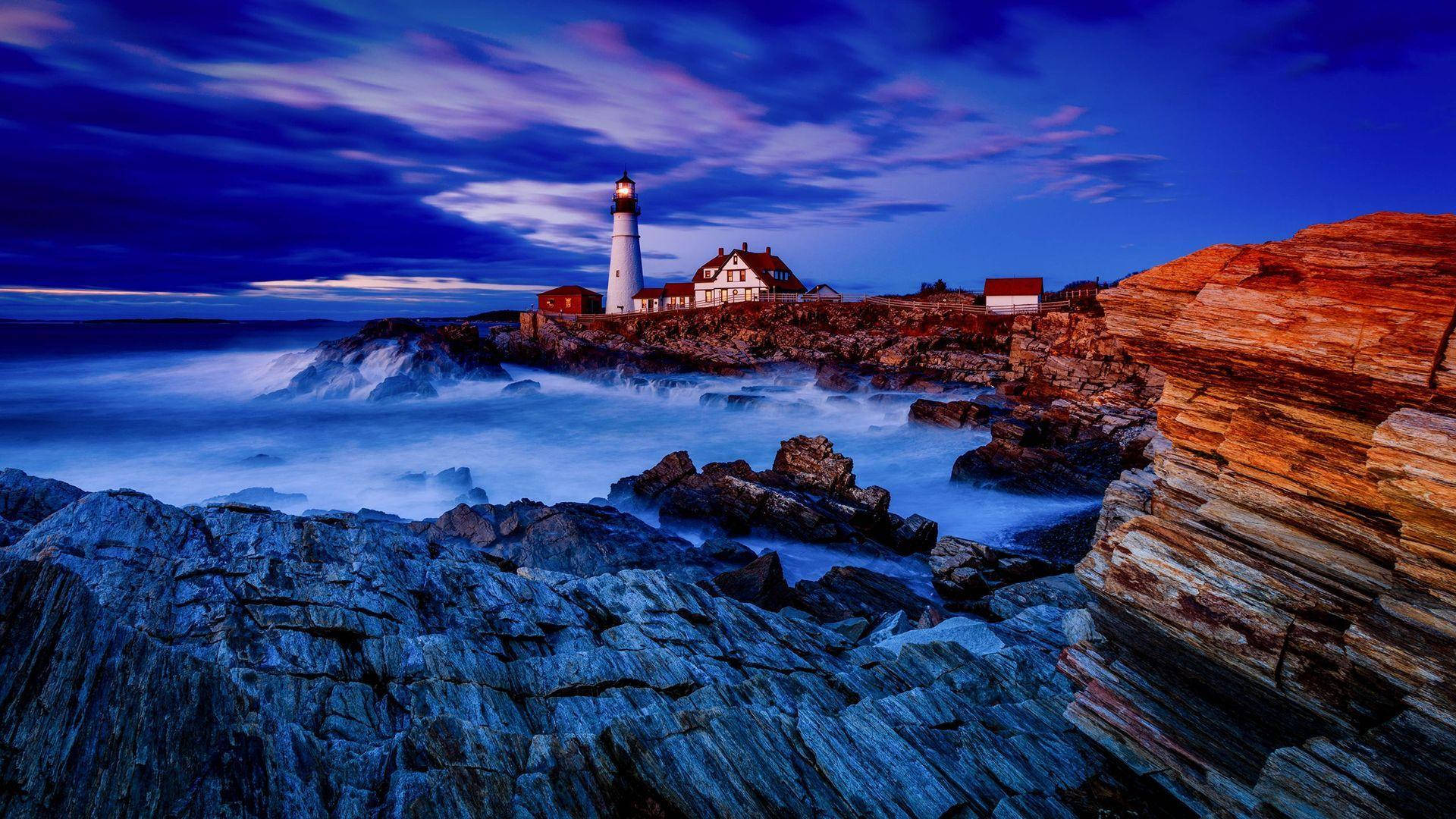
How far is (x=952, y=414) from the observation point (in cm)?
2716

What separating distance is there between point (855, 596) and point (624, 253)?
5999cm

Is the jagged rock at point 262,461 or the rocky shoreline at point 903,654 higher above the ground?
the rocky shoreline at point 903,654

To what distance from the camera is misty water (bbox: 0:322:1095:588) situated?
20219mm

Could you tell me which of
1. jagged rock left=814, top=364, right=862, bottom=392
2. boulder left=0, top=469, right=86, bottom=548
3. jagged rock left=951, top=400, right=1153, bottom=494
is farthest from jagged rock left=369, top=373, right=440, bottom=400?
jagged rock left=951, top=400, right=1153, bottom=494

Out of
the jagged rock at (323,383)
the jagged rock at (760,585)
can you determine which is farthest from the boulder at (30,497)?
the jagged rock at (323,383)

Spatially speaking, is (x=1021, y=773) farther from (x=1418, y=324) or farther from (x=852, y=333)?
(x=852, y=333)

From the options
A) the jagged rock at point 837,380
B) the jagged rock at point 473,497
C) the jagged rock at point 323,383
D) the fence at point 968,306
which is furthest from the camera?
the fence at point 968,306

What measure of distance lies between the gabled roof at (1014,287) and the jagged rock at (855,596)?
153 ft

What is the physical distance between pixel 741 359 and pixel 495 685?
4245 cm

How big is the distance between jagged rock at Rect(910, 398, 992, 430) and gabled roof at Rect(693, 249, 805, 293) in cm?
3848

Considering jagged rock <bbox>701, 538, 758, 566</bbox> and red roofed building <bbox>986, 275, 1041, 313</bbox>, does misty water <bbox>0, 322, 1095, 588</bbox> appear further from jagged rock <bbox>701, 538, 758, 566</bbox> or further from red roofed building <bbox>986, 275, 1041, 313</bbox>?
red roofed building <bbox>986, 275, 1041, 313</bbox>

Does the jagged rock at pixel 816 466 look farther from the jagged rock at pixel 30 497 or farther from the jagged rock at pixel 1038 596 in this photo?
the jagged rock at pixel 30 497

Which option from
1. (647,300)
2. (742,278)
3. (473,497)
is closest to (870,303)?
(742,278)

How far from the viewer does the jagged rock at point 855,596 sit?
10383 mm
